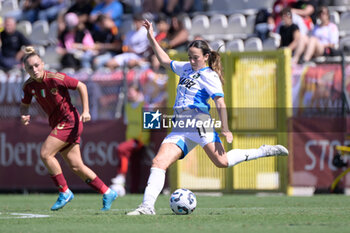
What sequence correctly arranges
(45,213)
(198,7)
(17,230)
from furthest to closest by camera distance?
(198,7), (45,213), (17,230)

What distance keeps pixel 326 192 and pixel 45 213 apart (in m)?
6.49

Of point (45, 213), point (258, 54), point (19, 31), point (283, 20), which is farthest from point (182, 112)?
point (19, 31)

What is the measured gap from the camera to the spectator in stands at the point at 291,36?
613 inches

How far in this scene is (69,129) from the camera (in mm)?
9984

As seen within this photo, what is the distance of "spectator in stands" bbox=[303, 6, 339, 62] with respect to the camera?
608 inches

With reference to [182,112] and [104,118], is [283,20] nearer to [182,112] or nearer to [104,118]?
[104,118]

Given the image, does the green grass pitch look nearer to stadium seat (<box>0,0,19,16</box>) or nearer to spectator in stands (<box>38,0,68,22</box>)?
spectator in stands (<box>38,0,68,22</box>)

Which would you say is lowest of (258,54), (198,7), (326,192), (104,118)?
(326,192)

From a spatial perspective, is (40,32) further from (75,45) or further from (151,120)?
(151,120)

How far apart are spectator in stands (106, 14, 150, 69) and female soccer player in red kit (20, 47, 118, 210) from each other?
7.30 metres

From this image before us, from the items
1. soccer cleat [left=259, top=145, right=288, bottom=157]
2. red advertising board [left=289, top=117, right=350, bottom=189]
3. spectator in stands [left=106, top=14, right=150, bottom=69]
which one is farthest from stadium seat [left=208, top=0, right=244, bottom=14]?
soccer cleat [left=259, top=145, right=288, bottom=157]

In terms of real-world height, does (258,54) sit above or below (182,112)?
above

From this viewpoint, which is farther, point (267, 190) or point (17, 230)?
point (267, 190)

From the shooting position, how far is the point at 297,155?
14.4m
